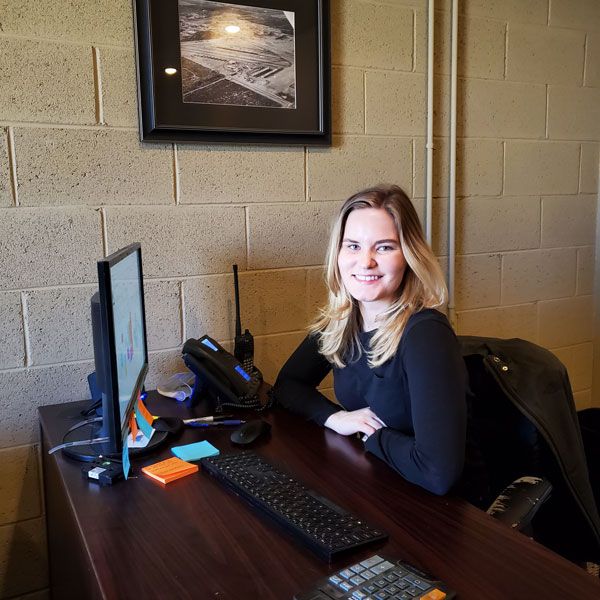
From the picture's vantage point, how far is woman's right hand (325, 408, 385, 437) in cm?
135

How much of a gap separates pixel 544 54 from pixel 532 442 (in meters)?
1.66

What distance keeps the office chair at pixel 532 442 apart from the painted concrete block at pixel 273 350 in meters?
0.70

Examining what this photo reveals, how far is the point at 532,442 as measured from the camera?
143 cm

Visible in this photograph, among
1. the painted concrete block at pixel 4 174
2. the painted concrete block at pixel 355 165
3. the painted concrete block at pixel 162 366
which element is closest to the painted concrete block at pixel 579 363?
the painted concrete block at pixel 355 165

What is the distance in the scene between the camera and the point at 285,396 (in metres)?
1.58

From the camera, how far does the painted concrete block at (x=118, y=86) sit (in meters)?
1.69

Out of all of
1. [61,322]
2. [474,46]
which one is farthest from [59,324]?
[474,46]

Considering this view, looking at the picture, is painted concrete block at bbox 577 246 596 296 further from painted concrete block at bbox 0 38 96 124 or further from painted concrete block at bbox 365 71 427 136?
painted concrete block at bbox 0 38 96 124

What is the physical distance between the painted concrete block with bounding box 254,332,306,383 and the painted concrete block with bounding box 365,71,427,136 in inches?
29.9

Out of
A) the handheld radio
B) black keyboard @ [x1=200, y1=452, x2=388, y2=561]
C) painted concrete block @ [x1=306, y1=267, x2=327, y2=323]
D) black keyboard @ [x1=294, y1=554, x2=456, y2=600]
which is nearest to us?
black keyboard @ [x1=294, y1=554, x2=456, y2=600]

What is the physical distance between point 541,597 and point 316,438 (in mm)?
667

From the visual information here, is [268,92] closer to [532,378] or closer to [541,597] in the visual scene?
[532,378]

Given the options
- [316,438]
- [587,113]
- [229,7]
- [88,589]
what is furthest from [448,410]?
[587,113]

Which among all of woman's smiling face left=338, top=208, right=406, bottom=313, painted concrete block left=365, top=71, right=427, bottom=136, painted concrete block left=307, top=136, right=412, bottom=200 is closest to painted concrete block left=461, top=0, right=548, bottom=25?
painted concrete block left=365, top=71, right=427, bottom=136
